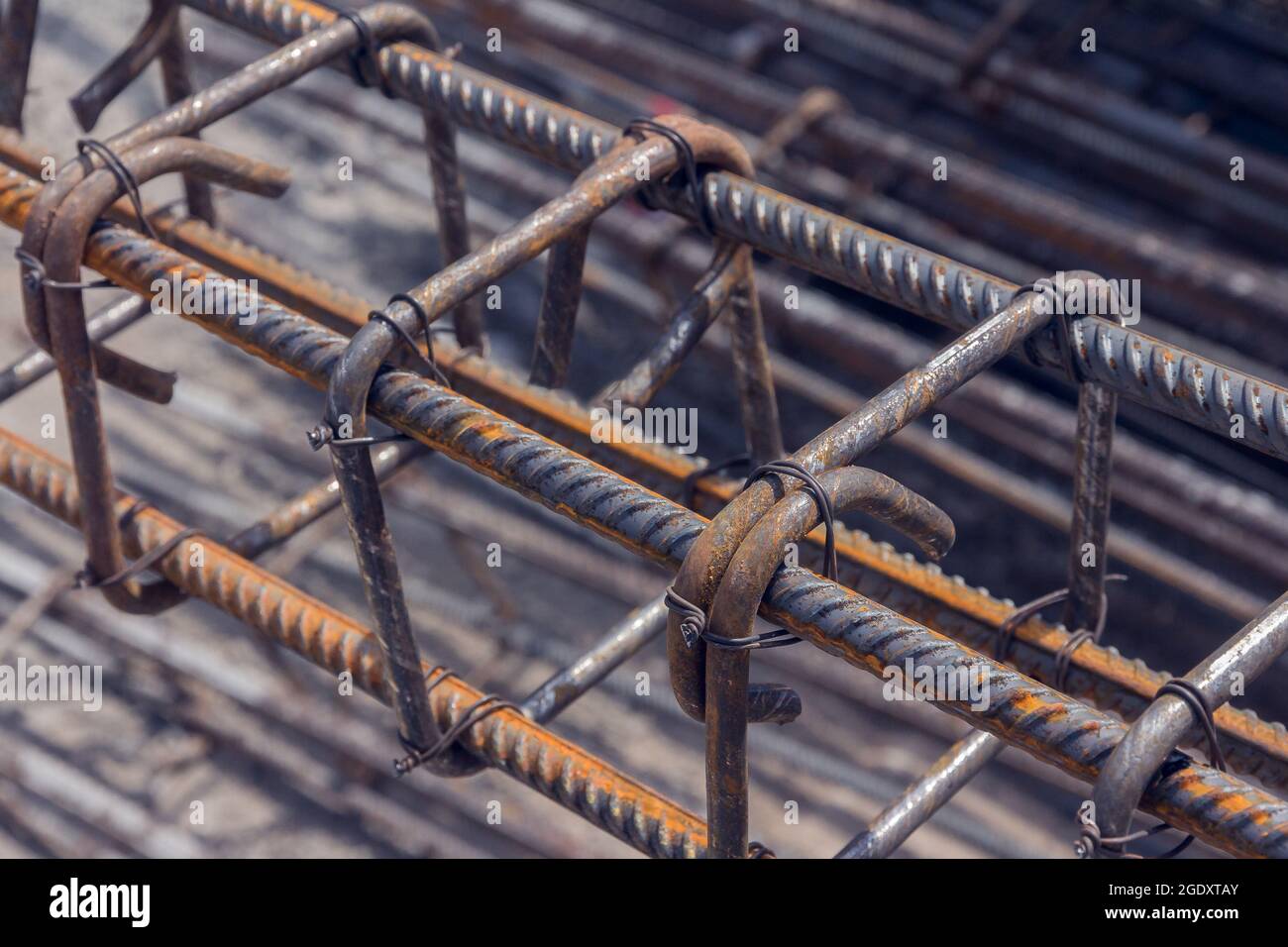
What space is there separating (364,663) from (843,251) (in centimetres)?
130

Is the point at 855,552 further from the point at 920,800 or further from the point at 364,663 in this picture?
the point at 364,663

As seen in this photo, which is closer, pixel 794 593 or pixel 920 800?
pixel 794 593

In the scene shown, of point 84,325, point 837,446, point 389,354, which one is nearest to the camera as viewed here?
point 837,446

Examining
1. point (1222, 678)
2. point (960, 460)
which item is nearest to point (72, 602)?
point (960, 460)

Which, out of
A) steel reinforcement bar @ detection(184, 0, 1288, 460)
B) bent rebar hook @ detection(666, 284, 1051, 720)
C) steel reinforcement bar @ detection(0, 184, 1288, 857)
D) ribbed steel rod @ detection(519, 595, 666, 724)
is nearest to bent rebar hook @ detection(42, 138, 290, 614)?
steel reinforcement bar @ detection(0, 184, 1288, 857)

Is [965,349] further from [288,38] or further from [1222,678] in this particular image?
[288,38]

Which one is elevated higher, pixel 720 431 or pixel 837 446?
pixel 837 446

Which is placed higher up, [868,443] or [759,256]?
[868,443]

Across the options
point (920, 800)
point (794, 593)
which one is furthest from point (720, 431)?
point (794, 593)

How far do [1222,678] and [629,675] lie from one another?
3.18 meters

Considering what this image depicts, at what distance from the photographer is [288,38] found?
3.82m

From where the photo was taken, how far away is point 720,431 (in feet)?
19.6

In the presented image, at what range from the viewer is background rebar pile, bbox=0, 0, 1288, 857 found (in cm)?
526

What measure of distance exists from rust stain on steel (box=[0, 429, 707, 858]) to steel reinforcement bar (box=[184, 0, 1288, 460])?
111 cm
